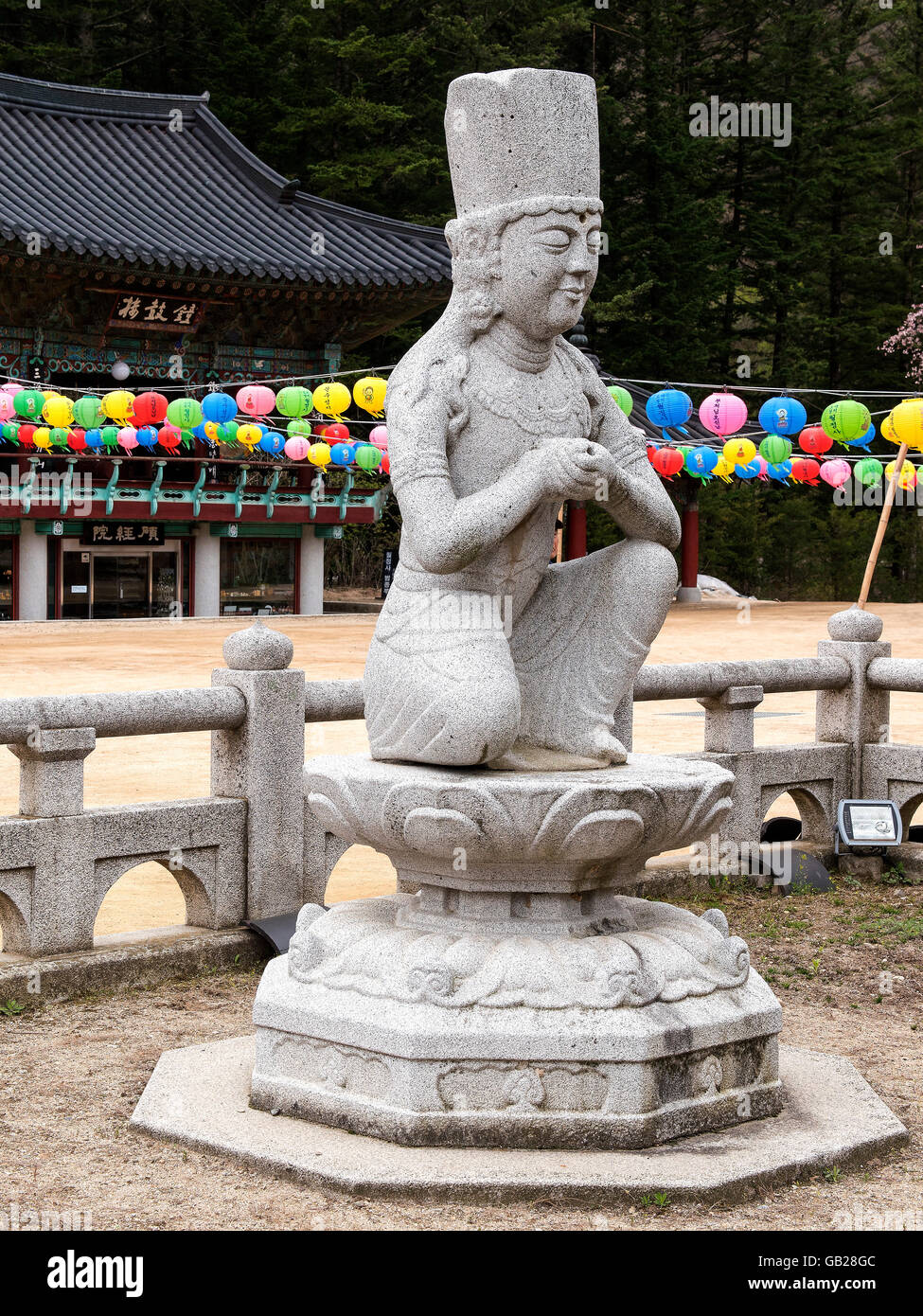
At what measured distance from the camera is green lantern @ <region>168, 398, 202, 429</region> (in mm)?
18016

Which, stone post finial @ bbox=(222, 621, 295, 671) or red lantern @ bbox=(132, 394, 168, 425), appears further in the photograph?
red lantern @ bbox=(132, 394, 168, 425)

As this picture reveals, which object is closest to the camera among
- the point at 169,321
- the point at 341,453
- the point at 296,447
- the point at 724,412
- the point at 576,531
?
the point at 724,412

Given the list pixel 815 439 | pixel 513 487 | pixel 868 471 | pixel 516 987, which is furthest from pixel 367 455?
→ pixel 516 987

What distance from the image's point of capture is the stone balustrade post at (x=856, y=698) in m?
8.41

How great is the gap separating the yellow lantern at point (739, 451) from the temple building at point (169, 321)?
658 cm

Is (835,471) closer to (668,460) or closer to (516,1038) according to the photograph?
(668,460)

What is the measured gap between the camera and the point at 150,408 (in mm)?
18469

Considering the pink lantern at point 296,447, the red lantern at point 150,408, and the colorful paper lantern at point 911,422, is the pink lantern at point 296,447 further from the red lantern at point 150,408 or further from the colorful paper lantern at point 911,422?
the colorful paper lantern at point 911,422

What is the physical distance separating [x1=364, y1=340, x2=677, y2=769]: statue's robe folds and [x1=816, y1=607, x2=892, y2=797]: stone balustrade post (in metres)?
4.07

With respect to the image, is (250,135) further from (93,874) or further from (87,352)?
(93,874)

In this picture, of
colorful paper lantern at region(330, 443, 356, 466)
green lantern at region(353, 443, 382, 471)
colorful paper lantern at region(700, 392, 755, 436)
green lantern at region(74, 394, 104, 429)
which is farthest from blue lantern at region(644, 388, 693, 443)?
green lantern at region(74, 394, 104, 429)

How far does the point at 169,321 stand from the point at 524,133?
1991cm

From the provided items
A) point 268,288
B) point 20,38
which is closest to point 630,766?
point 268,288

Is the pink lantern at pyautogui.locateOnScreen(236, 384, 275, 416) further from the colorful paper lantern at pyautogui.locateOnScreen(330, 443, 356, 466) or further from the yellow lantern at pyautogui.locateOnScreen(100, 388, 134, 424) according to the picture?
the colorful paper lantern at pyautogui.locateOnScreen(330, 443, 356, 466)
